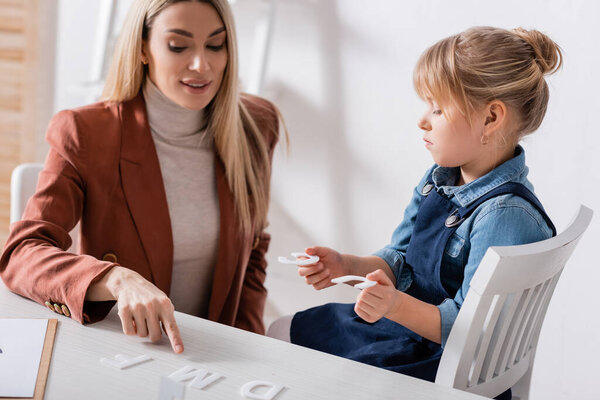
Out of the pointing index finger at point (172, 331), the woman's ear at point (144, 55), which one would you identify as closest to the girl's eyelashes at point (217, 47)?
the woman's ear at point (144, 55)

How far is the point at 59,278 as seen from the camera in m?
1.08

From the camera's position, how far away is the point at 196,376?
35.6 inches

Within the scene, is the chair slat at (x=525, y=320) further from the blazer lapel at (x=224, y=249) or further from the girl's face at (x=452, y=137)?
the blazer lapel at (x=224, y=249)

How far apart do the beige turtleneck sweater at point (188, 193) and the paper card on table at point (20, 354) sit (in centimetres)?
48

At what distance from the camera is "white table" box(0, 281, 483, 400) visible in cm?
88

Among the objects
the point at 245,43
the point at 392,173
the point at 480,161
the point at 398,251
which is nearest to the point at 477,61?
the point at 480,161

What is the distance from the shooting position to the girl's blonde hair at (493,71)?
1151mm

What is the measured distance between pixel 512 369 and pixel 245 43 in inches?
65.8

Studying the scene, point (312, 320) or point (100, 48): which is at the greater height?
point (100, 48)

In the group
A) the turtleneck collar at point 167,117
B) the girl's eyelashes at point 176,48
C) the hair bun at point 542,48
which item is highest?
the hair bun at point 542,48

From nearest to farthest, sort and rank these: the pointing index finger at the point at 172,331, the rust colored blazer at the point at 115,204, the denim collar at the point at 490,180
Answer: the pointing index finger at the point at 172,331 → the denim collar at the point at 490,180 → the rust colored blazer at the point at 115,204

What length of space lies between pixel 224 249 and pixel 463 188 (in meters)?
0.57

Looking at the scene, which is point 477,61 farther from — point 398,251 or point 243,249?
point 243,249

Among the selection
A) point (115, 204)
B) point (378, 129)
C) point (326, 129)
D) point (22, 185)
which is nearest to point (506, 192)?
point (115, 204)
